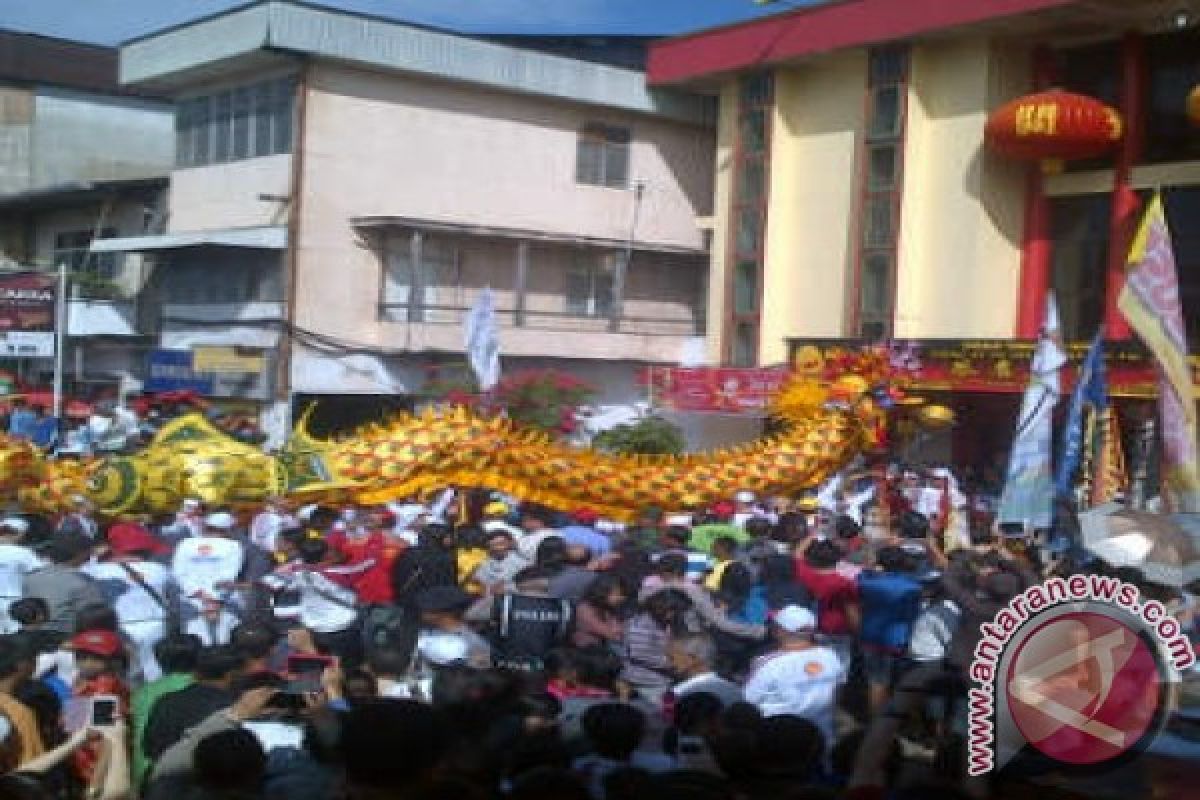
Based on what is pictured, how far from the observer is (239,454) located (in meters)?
9.21

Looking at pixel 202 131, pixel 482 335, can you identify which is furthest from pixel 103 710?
pixel 202 131

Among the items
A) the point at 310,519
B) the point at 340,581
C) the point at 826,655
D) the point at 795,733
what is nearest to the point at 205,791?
the point at 795,733

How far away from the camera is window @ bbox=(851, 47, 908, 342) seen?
1906cm

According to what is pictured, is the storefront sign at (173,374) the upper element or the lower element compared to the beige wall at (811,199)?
lower

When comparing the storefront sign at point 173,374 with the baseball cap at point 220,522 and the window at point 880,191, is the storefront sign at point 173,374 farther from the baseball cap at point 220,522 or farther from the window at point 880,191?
the baseball cap at point 220,522

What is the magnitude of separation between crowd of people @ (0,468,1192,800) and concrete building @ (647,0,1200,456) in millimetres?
8974

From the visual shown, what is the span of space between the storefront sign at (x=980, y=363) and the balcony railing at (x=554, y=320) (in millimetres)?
5045

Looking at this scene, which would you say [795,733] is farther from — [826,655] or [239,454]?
[239,454]

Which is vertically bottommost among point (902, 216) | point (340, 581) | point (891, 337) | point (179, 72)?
point (340, 581)

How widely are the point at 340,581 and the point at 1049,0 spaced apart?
42.1 feet

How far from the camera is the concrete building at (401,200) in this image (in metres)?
20.1

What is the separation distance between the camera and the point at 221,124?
21.7 metres

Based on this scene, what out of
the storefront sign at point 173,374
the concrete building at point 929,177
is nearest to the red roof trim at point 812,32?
the concrete building at point 929,177

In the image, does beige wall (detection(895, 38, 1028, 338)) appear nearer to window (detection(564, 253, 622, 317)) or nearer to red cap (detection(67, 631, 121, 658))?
window (detection(564, 253, 622, 317))
